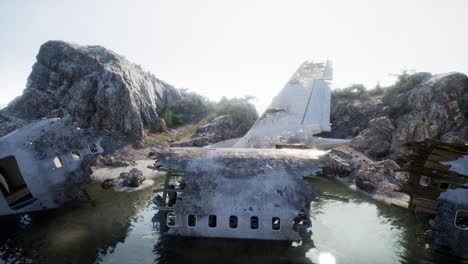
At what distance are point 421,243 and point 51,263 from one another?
84.5 feet

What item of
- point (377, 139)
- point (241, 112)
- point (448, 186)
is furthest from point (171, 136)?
point (448, 186)

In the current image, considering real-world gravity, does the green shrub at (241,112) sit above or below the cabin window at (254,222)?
above

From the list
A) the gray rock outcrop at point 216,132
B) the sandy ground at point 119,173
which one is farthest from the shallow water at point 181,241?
the gray rock outcrop at point 216,132

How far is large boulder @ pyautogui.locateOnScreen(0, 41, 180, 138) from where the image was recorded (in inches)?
1849

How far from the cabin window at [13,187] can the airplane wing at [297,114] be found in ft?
69.5

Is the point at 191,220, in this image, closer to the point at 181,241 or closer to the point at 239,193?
the point at 181,241

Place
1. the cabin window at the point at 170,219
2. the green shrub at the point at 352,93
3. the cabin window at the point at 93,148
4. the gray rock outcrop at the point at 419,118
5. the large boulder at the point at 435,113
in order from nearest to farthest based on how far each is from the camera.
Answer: the cabin window at the point at 170,219
the cabin window at the point at 93,148
the large boulder at the point at 435,113
the gray rock outcrop at the point at 419,118
the green shrub at the point at 352,93

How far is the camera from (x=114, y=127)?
46.7 meters

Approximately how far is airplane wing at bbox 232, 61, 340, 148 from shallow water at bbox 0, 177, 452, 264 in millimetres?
8597

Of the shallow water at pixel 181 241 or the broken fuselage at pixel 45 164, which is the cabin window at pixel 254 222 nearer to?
the shallow water at pixel 181 241

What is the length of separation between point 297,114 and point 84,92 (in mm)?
42898

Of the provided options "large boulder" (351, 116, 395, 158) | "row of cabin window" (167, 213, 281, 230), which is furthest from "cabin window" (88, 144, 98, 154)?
"large boulder" (351, 116, 395, 158)

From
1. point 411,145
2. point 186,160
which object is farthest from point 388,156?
point 186,160

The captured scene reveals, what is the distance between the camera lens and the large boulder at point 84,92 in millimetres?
46969
